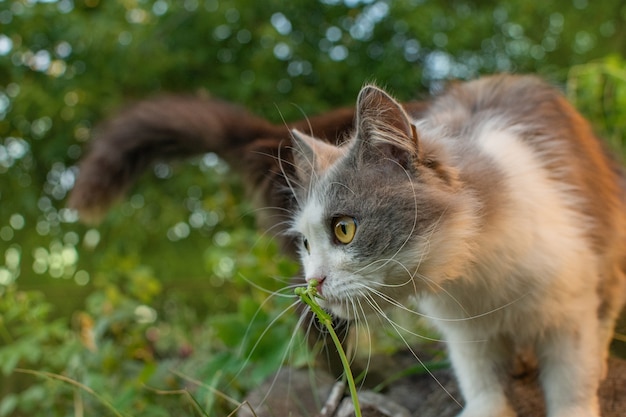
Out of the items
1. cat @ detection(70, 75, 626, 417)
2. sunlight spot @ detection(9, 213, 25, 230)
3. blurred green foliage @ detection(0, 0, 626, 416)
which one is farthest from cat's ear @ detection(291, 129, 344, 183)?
sunlight spot @ detection(9, 213, 25, 230)

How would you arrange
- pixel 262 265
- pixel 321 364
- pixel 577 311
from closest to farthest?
pixel 577 311
pixel 321 364
pixel 262 265

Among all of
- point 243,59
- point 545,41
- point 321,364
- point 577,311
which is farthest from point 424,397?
point 545,41

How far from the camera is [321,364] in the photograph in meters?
2.17

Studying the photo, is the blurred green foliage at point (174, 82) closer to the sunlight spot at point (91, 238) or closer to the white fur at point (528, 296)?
the sunlight spot at point (91, 238)

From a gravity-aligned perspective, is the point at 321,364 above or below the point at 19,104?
above

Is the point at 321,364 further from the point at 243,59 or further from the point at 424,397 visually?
the point at 243,59

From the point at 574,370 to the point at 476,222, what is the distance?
0.50 meters

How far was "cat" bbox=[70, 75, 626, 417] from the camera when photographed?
4.59 feet

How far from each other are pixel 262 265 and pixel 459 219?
156cm

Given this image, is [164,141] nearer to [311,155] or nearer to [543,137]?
[311,155]

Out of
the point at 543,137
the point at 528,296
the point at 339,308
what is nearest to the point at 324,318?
the point at 339,308

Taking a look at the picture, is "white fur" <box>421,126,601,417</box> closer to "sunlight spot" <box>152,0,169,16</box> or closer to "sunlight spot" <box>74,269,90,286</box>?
"sunlight spot" <box>152,0,169,16</box>

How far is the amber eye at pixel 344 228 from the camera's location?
1.40m

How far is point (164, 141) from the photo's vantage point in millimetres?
2355
